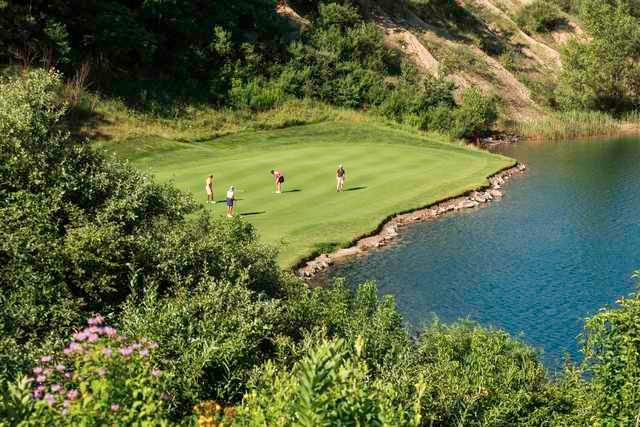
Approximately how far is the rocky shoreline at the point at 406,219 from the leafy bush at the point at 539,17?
71.5 metres

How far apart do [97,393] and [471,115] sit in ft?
245

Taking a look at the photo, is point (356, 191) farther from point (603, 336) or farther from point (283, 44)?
point (283, 44)

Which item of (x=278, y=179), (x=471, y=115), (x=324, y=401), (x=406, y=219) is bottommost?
(x=406, y=219)

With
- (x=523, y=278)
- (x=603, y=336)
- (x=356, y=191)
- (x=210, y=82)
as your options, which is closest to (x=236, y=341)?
(x=603, y=336)

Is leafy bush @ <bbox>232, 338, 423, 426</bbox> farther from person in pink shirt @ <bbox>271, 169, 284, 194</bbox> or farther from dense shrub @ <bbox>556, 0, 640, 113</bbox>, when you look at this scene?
dense shrub @ <bbox>556, 0, 640, 113</bbox>

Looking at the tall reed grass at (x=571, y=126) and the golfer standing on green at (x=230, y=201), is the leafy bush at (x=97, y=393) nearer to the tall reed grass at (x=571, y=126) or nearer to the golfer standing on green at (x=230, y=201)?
the golfer standing on green at (x=230, y=201)

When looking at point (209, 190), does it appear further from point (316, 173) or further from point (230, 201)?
point (316, 173)

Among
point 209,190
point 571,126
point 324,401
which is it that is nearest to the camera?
point 324,401

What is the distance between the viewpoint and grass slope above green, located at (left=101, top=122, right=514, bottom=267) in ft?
130

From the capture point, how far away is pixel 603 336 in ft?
55.0

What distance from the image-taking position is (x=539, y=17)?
408ft

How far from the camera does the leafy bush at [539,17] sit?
407 feet

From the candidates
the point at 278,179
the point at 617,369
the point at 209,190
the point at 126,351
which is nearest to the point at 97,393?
the point at 126,351

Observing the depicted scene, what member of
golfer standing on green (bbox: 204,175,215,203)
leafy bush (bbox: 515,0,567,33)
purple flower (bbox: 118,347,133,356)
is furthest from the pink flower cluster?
leafy bush (bbox: 515,0,567,33)
